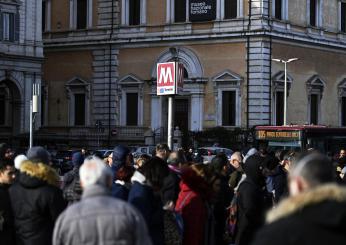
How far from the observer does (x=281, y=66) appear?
5209 centimetres

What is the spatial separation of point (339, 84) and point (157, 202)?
163 ft

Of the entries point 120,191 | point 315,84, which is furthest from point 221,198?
point 315,84

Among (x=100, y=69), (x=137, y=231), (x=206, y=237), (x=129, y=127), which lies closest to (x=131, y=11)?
(x=100, y=69)

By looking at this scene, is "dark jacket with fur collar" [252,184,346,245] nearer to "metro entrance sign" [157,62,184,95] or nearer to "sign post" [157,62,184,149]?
"sign post" [157,62,184,149]

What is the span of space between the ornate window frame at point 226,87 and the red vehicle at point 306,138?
10997mm

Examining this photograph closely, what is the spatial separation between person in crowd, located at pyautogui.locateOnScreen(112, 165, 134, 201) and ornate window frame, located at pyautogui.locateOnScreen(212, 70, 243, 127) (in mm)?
41025

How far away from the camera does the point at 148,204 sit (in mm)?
9008

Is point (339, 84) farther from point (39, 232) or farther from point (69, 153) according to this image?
point (39, 232)

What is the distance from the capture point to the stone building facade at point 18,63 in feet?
165

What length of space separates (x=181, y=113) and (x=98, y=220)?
4757cm

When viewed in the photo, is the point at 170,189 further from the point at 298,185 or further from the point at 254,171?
the point at 298,185

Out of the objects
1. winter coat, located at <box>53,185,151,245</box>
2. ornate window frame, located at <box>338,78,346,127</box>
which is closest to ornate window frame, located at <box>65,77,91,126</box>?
ornate window frame, located at <box>338,78,346,127</box>

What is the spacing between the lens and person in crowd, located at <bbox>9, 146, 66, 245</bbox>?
8578 millimetres

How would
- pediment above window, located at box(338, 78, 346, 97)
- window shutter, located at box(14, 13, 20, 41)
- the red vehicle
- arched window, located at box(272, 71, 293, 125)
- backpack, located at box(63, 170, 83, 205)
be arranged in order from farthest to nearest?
1. pediment above window, located at box(338, 78, 346, 97)
2. arched window, located at box(272, 71, 293, 125)
3. window shutter, located at box(14, 13, 20, 41)
4. the red vehicle
5. backpack, located at box(63, 170, 83, 205)
